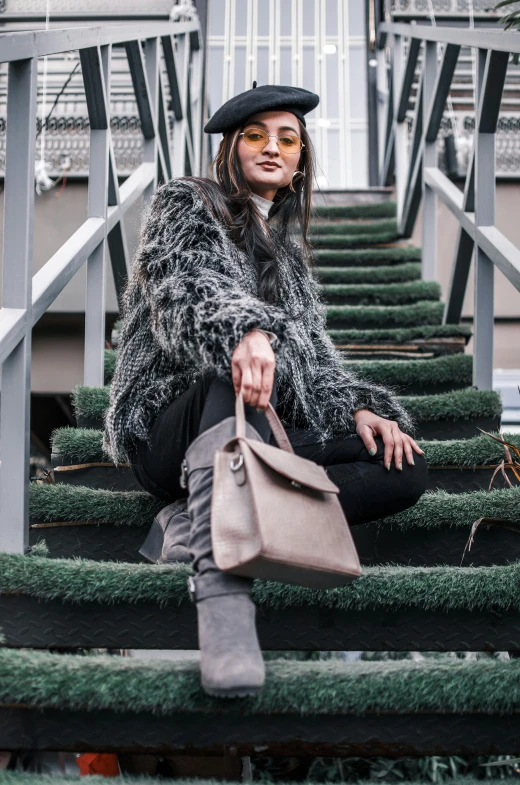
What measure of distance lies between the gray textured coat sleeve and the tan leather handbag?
16cm

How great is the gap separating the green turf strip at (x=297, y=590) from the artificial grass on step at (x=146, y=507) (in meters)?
0.26

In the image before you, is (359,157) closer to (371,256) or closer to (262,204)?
(371,256)

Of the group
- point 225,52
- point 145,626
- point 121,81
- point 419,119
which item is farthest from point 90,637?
point 225,52

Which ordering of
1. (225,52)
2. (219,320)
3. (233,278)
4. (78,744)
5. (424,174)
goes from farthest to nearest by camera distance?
(225,52) → (424,174) → (233,278) → (219,320) → (78,744)

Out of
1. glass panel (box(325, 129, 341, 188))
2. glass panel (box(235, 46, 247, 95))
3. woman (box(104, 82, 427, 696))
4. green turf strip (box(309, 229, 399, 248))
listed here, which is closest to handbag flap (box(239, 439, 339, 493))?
woman (box(104, 82, 427, 696))

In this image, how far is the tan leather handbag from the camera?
1077 mm

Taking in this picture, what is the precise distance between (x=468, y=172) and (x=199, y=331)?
1432mm

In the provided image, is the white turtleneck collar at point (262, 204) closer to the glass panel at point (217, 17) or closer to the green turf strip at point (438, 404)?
the green turf strip at point (438, 404)

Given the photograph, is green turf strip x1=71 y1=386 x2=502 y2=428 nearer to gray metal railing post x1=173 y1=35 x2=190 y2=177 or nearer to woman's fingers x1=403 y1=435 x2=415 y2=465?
woman's fingers x1=403 y1=435 x2=415 y2=465

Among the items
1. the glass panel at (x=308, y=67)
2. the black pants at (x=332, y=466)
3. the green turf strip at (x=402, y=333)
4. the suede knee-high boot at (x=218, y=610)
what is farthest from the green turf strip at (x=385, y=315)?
the glass panel at (x=308, y=67)

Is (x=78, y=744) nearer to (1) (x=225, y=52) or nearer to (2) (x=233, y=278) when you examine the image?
(2) (x=233, y=278)

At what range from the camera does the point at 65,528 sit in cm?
164

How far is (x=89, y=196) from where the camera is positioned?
232 centimetres

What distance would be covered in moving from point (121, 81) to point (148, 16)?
99cm
